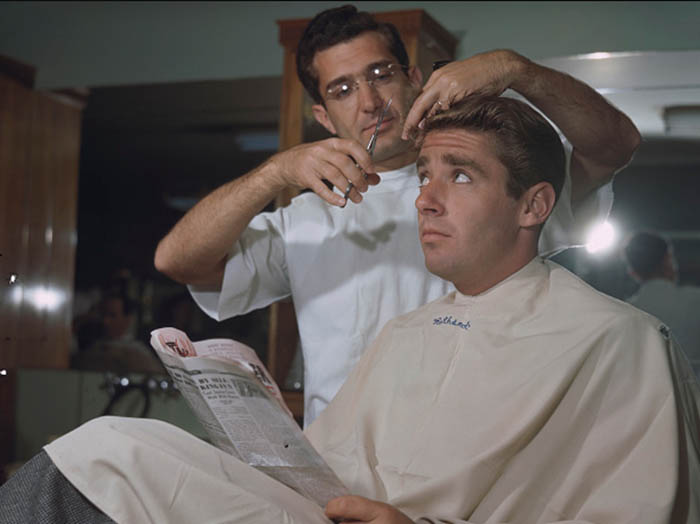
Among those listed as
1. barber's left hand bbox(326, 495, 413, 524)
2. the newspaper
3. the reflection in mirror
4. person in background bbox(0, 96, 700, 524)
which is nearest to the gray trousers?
person in background bbox(0, 96, 700, 524)

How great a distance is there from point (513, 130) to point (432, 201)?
22 centimetres

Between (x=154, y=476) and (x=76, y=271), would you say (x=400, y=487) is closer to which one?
(x=154, y=476)

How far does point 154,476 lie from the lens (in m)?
1.36

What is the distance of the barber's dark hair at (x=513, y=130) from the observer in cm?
163

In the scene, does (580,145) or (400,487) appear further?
(580,145)

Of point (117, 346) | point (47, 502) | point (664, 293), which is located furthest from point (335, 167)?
point (117, 346)

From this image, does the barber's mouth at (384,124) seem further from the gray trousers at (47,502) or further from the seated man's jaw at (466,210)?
the gray trousers at (47,502)

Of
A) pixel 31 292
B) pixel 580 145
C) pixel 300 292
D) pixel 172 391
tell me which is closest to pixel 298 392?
pixel 300 292

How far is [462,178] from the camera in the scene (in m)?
1.64

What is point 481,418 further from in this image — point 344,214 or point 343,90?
point 343,90

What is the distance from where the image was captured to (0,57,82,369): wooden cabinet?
375 cm

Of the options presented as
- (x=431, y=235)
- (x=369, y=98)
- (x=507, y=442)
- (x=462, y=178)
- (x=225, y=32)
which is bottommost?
(x=507, y=442)

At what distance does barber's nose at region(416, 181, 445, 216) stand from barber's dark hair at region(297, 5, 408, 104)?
0.51 meters

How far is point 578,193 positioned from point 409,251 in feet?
1.45
